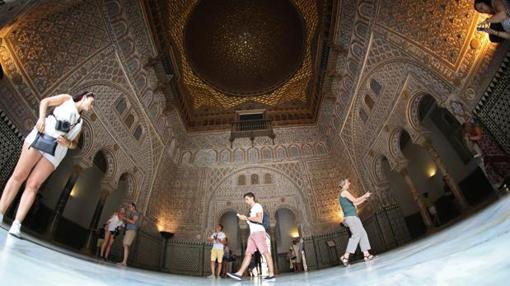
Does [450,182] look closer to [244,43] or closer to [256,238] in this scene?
[256,238]

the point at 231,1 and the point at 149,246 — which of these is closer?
the point at 149,246

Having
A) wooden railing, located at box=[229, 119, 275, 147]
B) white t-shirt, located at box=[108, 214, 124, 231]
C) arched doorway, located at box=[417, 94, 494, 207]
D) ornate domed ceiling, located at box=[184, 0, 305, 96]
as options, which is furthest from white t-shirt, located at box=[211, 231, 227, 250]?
ornate domed ceiling, located at box=[184, 0, 305, 96]

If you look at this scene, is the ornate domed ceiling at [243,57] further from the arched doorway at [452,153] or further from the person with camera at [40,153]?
the person with camera at [40,153]

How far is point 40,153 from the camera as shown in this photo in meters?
2.71

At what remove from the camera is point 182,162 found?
1298 cm

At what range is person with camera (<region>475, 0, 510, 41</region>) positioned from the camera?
4.53m

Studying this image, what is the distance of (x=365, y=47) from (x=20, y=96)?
948 cm

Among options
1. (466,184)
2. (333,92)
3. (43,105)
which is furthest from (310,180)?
(43,105)

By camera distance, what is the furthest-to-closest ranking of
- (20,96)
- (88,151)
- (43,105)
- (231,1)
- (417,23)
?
1. (231,1)
2. (88,151)
3. (417,23)
4. (20,96)
5. (43,105)

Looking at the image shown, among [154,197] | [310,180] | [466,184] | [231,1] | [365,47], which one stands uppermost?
[231,1]

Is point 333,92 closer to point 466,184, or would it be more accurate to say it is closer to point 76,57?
point 466,184

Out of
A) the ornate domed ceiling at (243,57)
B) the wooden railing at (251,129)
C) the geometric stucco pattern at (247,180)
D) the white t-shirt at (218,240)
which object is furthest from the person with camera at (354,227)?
the wooden railing at (251,129)

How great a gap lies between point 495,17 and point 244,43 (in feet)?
32.2

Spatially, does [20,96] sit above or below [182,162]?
below
